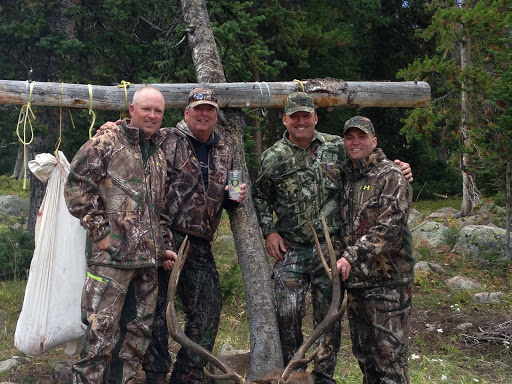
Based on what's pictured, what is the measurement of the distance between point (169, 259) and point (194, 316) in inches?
24.3

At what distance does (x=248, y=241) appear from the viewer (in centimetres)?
545

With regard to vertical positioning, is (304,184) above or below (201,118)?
below

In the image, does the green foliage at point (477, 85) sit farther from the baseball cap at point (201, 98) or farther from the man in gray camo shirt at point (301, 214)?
the baseball cap at point (201, 98)

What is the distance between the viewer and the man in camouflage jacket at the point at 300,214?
506 centimetres

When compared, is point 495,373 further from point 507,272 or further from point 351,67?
point 351,67

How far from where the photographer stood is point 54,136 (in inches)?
402

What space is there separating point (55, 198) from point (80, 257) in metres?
0.56

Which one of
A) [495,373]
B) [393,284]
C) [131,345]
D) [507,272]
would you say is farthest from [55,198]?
[507,272]

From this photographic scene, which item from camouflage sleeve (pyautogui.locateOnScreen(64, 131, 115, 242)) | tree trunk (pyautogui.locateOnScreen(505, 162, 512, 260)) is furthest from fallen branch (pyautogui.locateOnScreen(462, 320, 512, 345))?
camouflage sleeve (pyautogui.locateOnScreen(64, 131, 115, 242))

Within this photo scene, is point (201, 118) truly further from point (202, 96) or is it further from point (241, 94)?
point (241, 94)

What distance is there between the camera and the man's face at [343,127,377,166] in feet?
16.1

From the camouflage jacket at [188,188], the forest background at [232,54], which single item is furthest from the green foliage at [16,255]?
the camouflage jacket at [188,188]

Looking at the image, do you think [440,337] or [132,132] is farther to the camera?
[440,337]

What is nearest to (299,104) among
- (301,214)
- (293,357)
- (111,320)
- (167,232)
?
(301,214)
